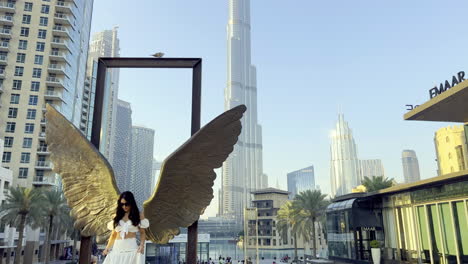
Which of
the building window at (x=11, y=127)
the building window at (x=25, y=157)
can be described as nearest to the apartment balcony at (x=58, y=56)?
the building window at (x=11, y=127)

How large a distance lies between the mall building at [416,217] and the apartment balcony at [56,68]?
4171 cm

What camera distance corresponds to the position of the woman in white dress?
475 centimetres

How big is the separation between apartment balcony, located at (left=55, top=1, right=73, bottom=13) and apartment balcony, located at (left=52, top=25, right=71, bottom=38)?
2.53 meters

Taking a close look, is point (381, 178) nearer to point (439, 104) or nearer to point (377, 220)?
point (377, 220)

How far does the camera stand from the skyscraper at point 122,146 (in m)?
99.1

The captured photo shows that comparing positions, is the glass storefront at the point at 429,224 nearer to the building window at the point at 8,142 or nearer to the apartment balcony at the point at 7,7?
the building window at the point at 8,142

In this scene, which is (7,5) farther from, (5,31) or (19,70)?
(19,70)

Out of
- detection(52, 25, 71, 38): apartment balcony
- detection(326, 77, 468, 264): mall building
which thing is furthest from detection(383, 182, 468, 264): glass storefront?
detection(52, 25, 71, 38): apartment balcony

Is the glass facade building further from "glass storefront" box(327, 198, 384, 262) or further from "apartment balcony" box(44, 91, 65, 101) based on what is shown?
"apartment balcony" box(44, 91, 65, 101)

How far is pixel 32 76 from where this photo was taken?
163 ft

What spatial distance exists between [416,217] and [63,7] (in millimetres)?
52802

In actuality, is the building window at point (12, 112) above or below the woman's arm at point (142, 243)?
above

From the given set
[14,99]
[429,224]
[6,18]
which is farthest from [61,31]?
[429,224]

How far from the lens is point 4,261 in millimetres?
40500
